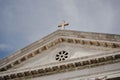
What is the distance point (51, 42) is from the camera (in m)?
24.1

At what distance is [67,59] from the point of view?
2275 centimetres

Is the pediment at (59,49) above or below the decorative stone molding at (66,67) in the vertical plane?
above

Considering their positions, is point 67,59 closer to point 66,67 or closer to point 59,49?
point 66,67

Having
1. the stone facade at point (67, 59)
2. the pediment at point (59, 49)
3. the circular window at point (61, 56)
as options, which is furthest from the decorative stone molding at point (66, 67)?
the circular window at point (61, 56)

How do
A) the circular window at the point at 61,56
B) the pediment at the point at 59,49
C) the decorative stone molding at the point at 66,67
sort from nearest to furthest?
the decorative stone molding at the point at 66,67, the pediment at the point at 59,49, the circular window at the point at 61,56

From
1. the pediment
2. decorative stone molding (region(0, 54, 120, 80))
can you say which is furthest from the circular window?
decorative stone molding (region(0, 54, 120, 80))

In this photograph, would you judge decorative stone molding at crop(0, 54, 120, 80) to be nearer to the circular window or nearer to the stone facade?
the stone facade

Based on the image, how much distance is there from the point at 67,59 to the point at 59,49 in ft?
4.42

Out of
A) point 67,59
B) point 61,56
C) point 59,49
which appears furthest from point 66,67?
point 59,49

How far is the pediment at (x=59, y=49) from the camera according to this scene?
881 inches

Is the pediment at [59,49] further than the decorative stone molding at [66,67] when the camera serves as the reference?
Yes

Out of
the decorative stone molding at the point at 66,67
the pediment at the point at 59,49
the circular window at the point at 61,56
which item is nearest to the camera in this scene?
the decorative stone molding at the point at 66,67

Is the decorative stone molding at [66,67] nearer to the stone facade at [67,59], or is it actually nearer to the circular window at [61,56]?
the stone facade at [67,59]

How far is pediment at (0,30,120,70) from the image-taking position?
22.4m
